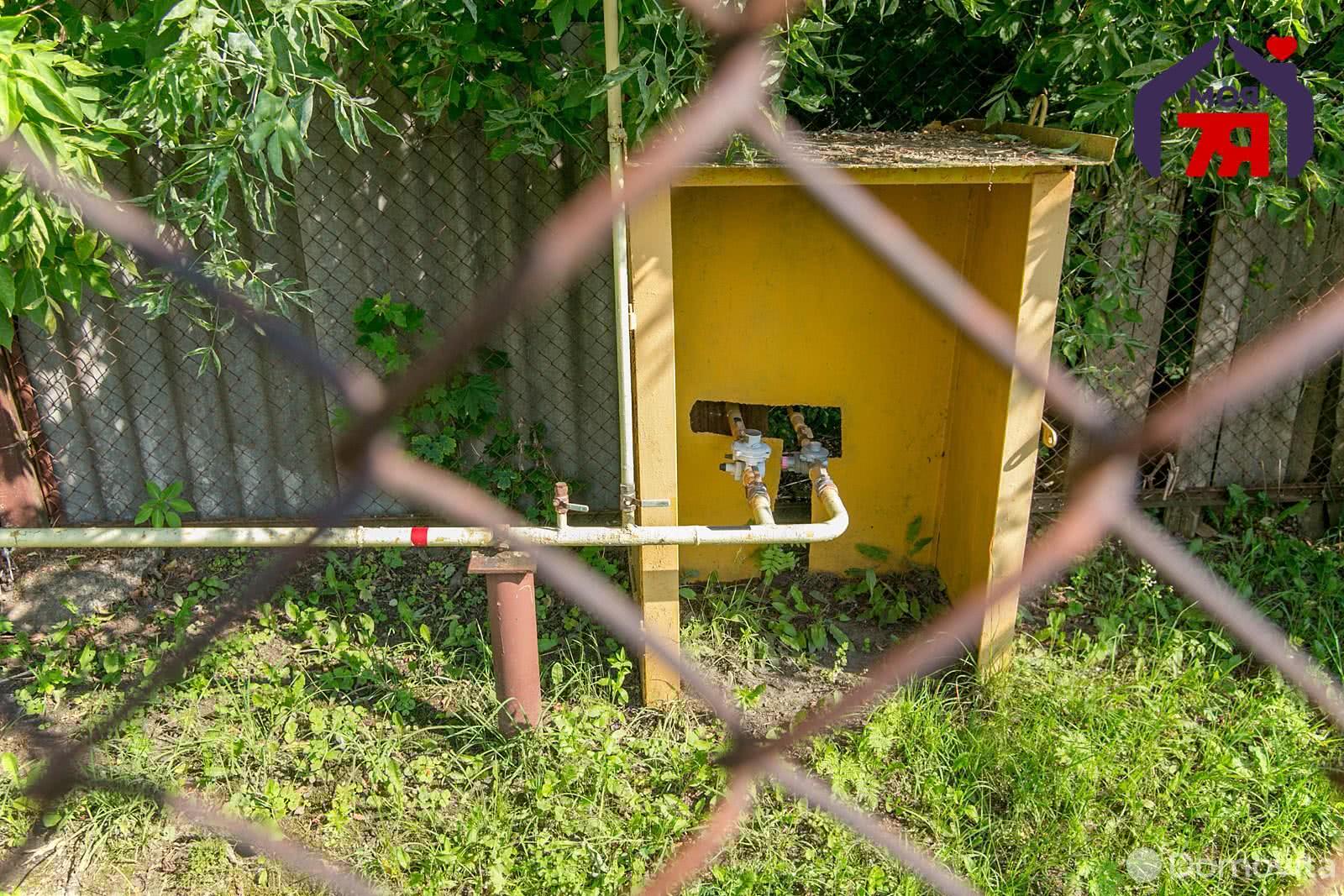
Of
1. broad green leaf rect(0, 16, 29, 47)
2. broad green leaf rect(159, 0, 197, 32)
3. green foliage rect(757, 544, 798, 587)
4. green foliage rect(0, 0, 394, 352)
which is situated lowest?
green foliage rect(757, 544, 798, 587)

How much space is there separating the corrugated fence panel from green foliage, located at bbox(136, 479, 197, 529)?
0.25 meters

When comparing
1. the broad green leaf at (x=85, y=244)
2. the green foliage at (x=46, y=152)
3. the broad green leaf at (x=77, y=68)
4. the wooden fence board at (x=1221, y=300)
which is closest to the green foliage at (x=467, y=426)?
the green foliage at (x=46, y=152)

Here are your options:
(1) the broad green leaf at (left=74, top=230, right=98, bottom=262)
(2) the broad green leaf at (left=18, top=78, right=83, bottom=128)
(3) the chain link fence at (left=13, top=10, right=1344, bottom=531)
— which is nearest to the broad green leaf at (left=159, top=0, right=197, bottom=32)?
(2) the broad green leaf at (left=18, top=78, right=83, bottom=128)

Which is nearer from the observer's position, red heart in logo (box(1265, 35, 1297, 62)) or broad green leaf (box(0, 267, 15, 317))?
broad green leaf (box(0, 267, 15, 317))

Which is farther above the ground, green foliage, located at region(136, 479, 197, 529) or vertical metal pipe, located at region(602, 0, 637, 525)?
vertical metal pipe, located at region(602, 0, 637, 525)

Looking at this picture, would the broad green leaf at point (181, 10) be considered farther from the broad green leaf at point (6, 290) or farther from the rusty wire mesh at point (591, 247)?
the broad green leaf at point (6, 290)

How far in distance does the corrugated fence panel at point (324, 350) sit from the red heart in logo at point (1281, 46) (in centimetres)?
210

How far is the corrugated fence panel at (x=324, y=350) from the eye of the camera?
11.3 ft

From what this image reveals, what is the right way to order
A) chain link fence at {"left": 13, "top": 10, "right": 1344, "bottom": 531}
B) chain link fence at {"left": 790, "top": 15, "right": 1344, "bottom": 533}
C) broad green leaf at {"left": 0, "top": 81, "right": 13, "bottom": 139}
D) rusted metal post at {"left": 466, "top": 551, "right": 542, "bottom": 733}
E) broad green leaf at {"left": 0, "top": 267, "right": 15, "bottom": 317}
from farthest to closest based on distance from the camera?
chain link fence at {"left": 13, "top": 10, "right": 1344, "bottom": 531} → chain link fence at {"left": 790, "top": 15, "right": 1344, "bottom": 533} → rusted metal post at {"left": 466, "top": 551, "right": 542, "bottom": 733} → broad green leaf at {"left": 0, "top": 267, "right": 15, "bottom": 317} → broad green leaf at {"left": 0, "top": 81, "right": 13, "bottom": 139}

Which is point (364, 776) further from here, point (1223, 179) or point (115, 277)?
point (1223, 179)

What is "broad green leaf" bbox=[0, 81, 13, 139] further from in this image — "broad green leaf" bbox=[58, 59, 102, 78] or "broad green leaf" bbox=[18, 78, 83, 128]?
"broad green leaf" bbox=[58, 59, 102, 78]

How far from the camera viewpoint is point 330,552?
3732 mm

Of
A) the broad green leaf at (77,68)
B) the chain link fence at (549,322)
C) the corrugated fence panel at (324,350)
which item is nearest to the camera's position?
the broad green leaf at (77,68)

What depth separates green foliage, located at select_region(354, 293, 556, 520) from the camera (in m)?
3.48
